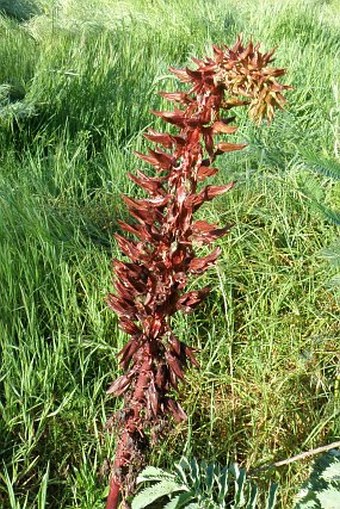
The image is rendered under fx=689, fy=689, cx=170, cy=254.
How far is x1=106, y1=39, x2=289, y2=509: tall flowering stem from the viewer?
0.87 m

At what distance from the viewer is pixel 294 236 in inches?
87.6

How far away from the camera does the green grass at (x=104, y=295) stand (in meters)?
1.59

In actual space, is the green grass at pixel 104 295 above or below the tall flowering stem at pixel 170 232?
below

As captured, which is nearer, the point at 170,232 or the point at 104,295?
the point at 170,232

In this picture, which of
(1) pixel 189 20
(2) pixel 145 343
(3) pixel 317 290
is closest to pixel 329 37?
(1) pixel 189 20

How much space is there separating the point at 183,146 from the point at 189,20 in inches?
152

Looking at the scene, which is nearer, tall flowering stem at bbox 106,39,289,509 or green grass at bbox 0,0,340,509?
tall flowering stem at bbox 106,39,289,509

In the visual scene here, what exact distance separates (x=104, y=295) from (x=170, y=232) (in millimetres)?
936

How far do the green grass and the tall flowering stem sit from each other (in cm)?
25

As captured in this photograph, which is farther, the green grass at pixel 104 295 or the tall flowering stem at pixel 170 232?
the green grass at pixel 104 295

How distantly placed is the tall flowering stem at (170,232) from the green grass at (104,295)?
247mm

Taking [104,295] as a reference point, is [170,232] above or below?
above

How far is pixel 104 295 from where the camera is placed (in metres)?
1.86

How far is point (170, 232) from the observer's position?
3.13 feet
